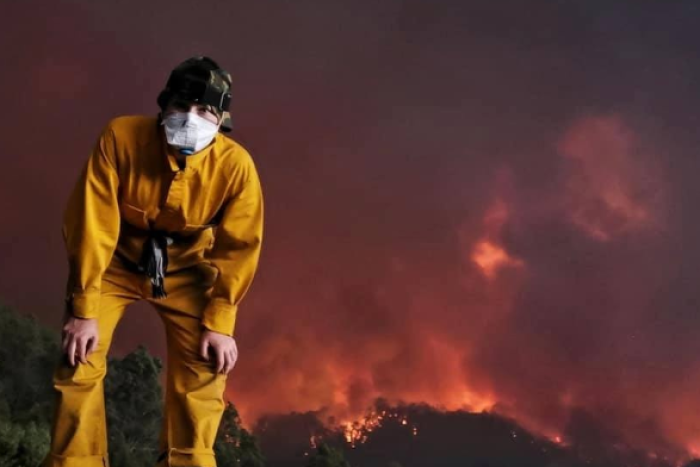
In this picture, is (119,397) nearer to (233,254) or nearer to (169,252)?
(169,252)

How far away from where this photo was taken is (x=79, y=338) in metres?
3.62

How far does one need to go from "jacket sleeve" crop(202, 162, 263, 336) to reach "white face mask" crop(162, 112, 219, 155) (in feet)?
0.99

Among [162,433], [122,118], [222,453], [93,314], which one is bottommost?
[162,433]

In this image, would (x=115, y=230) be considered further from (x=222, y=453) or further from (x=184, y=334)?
(x=222, y=453)

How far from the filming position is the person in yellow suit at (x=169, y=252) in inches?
142

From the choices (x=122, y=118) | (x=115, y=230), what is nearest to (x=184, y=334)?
(x=115, y=230)

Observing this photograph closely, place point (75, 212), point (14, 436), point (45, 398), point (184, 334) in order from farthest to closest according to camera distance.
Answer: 1. point (45, 398)
2. point (14, 436)
3. point (184, 334)
4. point (75, 212)

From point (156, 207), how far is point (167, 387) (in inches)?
32.5

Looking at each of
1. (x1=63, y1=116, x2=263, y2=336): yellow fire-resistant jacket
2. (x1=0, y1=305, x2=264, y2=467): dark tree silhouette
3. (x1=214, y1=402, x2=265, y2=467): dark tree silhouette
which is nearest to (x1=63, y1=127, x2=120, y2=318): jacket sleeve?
(x1=63, y1=116, x2=263, y2=336): yellow fire-resistant jacket

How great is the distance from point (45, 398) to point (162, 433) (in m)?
7.02

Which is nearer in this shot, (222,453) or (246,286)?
(246,286)

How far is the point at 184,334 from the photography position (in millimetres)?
3893

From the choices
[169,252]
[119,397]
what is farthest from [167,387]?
[119,397]

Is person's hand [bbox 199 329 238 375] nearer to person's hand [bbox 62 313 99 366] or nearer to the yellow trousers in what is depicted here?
the yellow trousers
